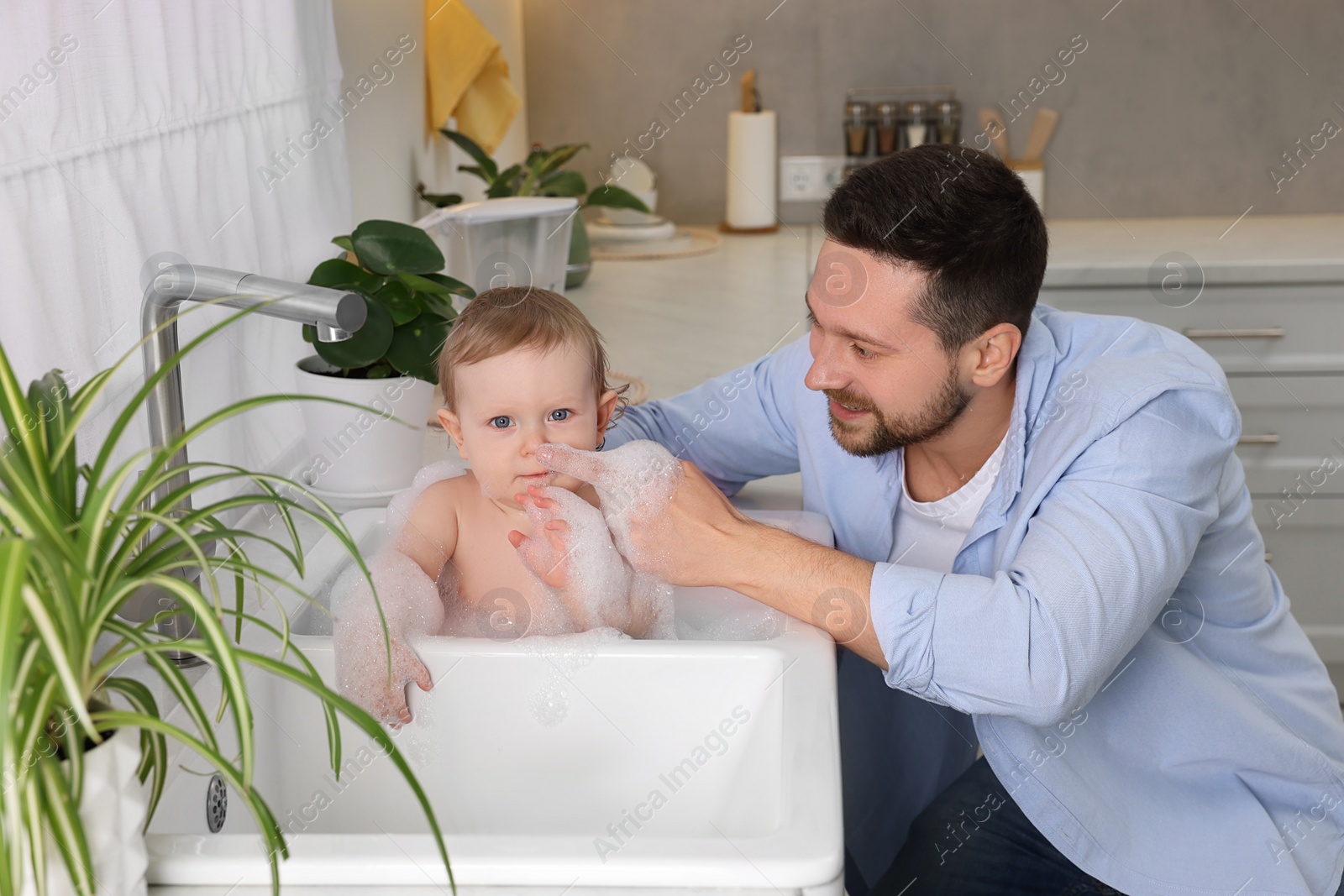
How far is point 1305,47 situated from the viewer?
2.73 meters

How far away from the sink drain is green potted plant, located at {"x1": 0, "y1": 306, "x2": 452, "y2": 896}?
0.62 feet

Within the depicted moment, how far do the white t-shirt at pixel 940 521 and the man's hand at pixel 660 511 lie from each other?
28cm

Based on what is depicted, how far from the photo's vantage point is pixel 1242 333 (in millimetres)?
2391

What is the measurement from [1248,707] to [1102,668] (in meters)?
0.29

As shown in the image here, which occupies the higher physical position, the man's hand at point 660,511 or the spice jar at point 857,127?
the spice jar at point 857,127

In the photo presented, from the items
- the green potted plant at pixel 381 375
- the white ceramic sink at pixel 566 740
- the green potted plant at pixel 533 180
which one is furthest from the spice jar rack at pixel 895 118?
the white ceramic sink at pixel 566 740

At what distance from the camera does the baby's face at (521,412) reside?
1.11 m

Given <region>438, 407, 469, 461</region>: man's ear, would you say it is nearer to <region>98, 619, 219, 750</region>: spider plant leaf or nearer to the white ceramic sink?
the white ceramic sink

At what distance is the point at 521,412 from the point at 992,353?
1.64ft

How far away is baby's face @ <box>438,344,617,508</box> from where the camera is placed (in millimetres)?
1105

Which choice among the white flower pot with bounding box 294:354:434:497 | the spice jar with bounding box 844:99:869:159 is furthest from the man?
the spice jar with bounding box 844:99:869:159

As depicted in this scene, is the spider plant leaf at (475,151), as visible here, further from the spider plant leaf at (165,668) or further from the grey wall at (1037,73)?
the spider plant leaf at (165,668)

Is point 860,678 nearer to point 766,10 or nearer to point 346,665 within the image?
point 346,665

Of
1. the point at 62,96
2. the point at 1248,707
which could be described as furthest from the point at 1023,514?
the point at 62,96
